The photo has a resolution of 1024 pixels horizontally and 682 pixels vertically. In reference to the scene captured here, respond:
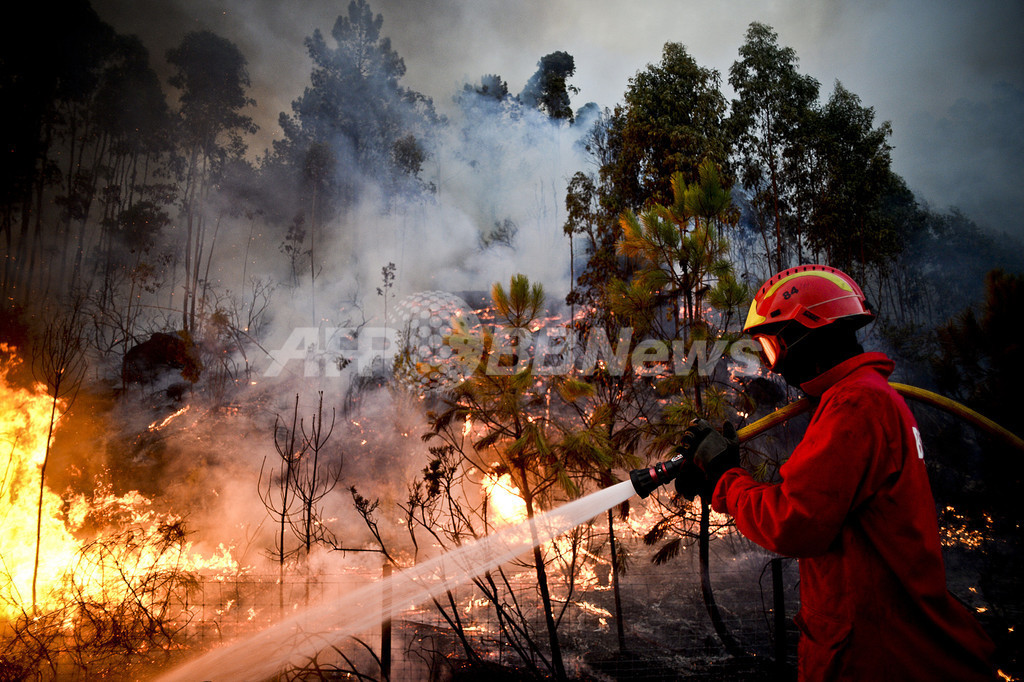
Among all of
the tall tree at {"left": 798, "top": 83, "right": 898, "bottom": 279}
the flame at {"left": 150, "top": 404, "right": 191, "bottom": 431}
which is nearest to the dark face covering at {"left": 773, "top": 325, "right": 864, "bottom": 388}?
the tall tree at {"left": 798, "top": 83, "right": 898, "bottom": 279}

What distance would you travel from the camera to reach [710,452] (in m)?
1.92

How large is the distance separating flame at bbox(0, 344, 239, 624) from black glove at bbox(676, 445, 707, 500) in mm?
7558

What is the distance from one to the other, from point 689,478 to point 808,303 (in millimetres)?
920

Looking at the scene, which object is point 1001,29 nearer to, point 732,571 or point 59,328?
point 732,571

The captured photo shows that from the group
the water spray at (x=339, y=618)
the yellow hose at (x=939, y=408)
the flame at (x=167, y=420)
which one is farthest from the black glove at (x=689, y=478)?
the flame at (x=167, y=420)

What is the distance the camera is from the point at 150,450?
29.1 feet

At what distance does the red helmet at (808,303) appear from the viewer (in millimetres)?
1870

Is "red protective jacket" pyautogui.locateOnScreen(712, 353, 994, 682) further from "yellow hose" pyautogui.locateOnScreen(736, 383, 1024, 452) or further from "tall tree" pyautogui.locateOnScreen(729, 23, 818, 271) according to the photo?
"tall tree" pyautogui.locateOnScreen(729, 23, 818, 271)

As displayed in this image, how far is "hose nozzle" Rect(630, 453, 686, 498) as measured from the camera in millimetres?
1947

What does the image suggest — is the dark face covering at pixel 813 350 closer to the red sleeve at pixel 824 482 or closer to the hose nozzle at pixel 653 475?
the red sleeve at pixel 824 482

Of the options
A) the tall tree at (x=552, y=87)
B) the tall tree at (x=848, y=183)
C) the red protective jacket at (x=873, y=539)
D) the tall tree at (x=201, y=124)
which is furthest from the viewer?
the tall tree at (x=552, y=87)

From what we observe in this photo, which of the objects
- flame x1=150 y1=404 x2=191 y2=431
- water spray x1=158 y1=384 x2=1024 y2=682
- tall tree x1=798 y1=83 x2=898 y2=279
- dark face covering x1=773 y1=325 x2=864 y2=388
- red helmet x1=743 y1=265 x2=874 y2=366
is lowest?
water spray x1=158 y1=384 x2=1024 y2=682

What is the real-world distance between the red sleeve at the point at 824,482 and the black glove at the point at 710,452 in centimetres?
33

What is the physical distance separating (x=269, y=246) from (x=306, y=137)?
3.15 m
